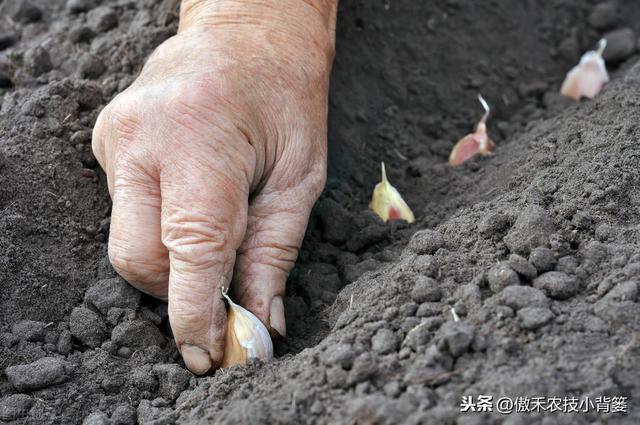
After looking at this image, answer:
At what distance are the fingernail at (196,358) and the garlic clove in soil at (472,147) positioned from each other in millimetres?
1388

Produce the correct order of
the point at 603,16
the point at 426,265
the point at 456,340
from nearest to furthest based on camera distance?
the point at 456,340 < the point at 426,265 < the point at 603,16

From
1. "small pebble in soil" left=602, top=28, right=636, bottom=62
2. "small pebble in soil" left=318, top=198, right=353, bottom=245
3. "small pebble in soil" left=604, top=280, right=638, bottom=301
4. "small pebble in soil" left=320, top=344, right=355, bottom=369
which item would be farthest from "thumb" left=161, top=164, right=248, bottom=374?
"small pebble in soil" left=602, top=28, right=636, bottom=62

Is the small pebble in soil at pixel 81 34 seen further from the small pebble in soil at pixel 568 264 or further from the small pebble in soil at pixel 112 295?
the small pebble in soil at pixel 568 264

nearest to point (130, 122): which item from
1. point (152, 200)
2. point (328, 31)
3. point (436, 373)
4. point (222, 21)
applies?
point (152, 200)

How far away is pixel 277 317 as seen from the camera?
93.4 inches

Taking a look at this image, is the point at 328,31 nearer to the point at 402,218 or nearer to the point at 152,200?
the point at 402,218

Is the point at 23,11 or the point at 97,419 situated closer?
the point at 97,419

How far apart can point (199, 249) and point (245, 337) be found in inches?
10.6

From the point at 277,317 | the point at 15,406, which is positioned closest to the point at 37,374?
the point at 15,406

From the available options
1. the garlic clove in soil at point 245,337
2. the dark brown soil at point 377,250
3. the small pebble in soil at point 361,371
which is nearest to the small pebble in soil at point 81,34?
the dark brown soil at point 377,250

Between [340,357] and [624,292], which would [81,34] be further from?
[624,292]

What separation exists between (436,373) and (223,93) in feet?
3.37

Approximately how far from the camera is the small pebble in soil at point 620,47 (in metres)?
3.99

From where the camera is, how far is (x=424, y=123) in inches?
138
